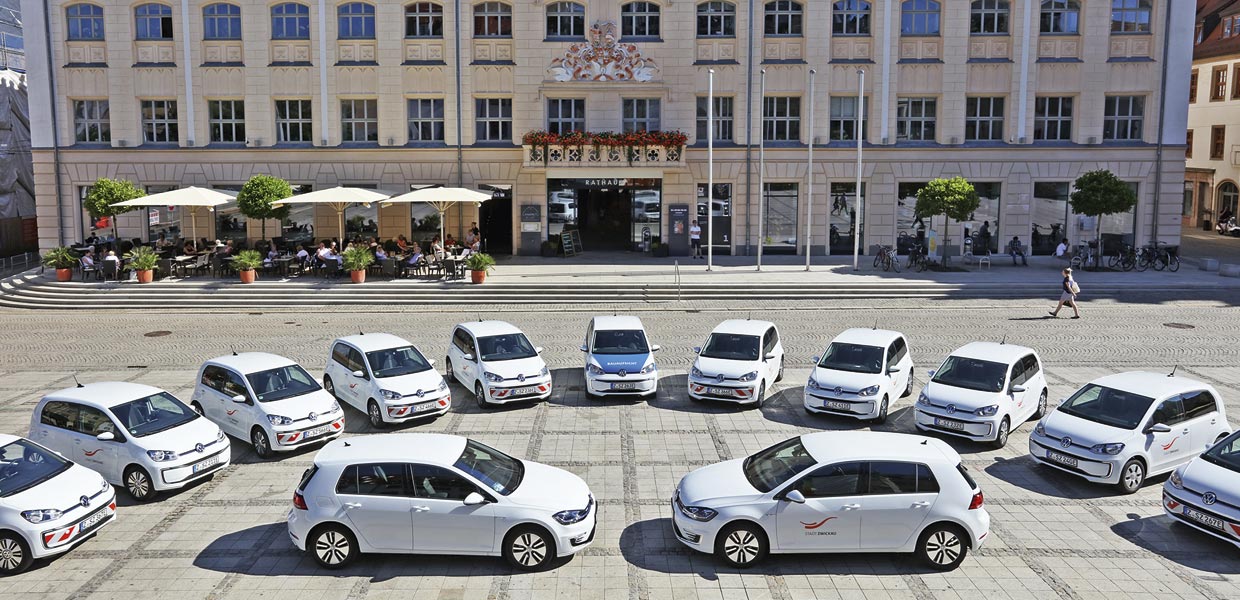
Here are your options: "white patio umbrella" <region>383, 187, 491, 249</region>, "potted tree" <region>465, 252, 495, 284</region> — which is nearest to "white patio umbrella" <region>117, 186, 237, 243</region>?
"white patio umbrella" <region>383, 187, 491, 249</region>

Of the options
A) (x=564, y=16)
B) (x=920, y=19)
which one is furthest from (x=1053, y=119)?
(x=564, y=16)

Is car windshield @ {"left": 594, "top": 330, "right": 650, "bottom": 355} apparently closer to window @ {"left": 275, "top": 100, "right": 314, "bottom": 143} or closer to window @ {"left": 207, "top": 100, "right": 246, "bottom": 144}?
window @ {"left": 275, "top": 100, "right": 314, "bottom": 143}

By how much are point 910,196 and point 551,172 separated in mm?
14630

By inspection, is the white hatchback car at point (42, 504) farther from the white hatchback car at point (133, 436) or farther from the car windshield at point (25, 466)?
the white hatchback car at point (133, 436)

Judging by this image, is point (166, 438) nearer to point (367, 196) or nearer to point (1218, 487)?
point (1218, 487)

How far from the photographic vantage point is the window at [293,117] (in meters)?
39.4

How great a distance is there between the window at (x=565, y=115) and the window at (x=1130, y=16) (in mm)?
21498

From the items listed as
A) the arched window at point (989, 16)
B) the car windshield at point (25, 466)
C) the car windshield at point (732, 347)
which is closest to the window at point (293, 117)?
the car windshield at point (732, 347)

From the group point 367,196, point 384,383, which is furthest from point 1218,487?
point 367,196

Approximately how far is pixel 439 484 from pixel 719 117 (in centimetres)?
3014

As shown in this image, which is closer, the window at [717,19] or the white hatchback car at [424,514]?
the white hatchback car at [424,514]

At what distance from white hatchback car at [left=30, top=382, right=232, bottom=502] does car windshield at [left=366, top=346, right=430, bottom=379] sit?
3404 millimetres

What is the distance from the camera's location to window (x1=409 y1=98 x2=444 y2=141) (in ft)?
129

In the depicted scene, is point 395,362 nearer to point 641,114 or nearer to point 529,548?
point 529,548
